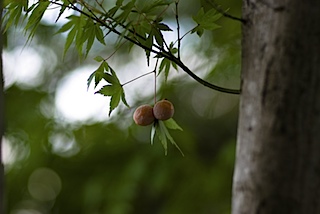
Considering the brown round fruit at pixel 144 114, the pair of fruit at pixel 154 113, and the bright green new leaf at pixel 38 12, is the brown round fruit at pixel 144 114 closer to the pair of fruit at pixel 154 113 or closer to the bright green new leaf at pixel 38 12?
the pair of fruit at pixel 154 113

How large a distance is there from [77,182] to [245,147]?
1684mm

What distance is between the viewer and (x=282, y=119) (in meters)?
0.47

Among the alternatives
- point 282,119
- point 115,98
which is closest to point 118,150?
point 115,98

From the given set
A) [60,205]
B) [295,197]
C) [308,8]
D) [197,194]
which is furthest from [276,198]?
[60,205]

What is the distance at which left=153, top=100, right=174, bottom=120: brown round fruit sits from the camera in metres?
0.63

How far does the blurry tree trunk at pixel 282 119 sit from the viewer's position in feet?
1.54

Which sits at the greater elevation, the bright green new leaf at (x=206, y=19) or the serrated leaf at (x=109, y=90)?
the bright green new leaf at (x=206, y=19)

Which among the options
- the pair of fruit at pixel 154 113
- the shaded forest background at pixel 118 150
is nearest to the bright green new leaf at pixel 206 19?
the pair of fruit at pixel 154 113

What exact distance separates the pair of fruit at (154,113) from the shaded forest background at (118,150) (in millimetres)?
1097

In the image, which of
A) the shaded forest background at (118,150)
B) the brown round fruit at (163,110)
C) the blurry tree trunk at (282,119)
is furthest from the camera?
the shaded forest background at (118,150)

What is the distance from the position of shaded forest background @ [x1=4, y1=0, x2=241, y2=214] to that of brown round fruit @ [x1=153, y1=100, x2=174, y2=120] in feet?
3.62

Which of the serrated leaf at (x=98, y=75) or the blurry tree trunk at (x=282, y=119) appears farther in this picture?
the serrated leaf at (x=98, y=75)

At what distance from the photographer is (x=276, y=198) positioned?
0.47 m

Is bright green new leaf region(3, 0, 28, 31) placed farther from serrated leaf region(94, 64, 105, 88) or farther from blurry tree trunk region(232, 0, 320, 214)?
blurry tree trunk region(232, 0, 320, 214)
